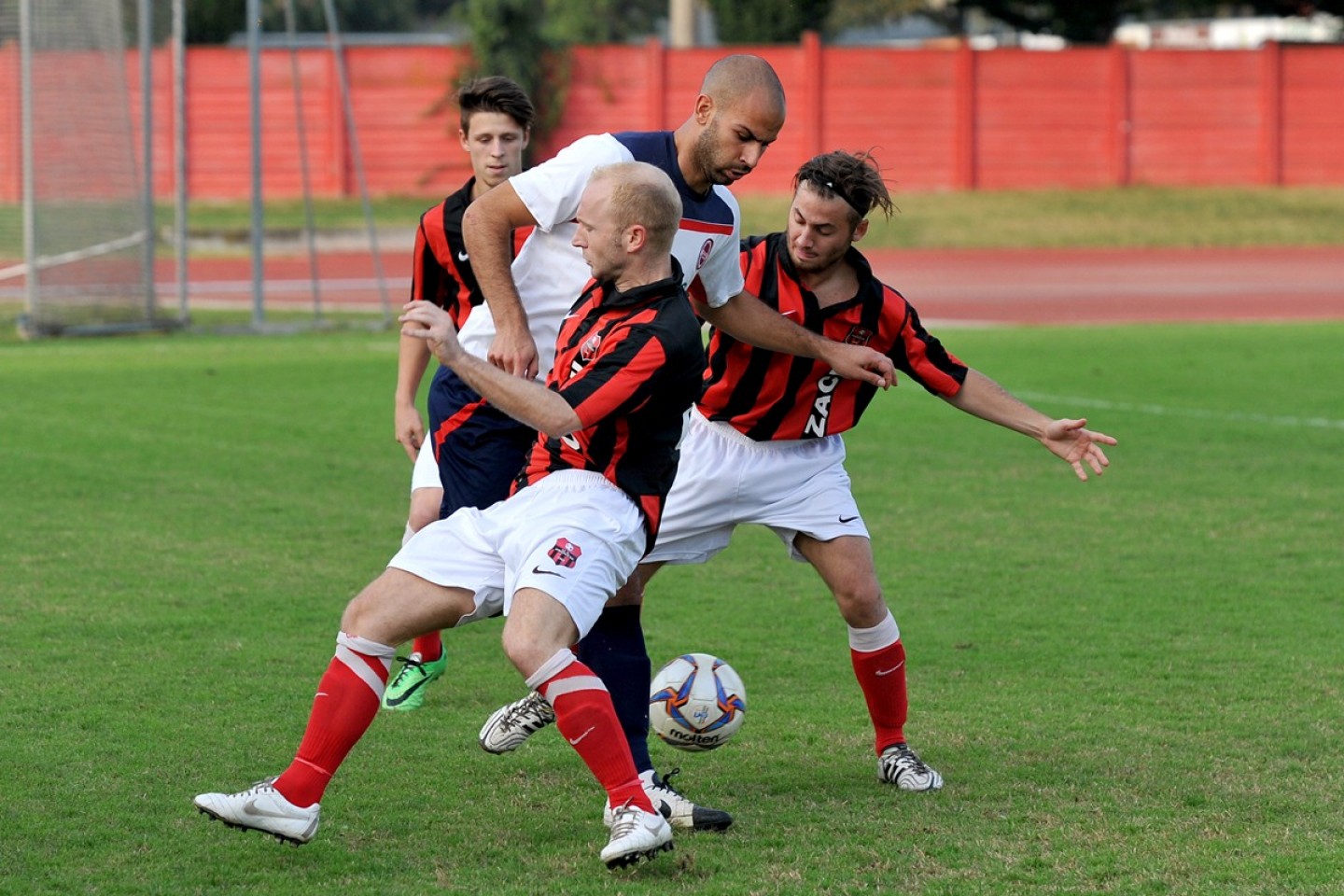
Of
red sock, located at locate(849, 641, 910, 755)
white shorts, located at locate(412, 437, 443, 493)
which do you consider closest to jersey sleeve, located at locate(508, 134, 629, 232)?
white shorts, located at locate(412, 437, 443, 493)

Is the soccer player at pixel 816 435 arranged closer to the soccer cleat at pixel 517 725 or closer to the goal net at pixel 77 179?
the soccer cleat at pixel 517 725

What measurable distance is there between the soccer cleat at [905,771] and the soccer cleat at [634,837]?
3.30ft

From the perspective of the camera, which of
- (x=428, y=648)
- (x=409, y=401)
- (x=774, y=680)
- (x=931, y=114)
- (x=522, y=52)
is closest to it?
(x=428, y=648)

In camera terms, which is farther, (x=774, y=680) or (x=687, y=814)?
(x=774, y=680)

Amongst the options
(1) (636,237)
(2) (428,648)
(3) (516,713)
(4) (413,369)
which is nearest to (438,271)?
(4) (413,369)

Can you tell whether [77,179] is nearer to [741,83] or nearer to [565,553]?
[741,83]

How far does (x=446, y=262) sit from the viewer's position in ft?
18.7

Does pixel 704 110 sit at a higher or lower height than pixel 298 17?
lower

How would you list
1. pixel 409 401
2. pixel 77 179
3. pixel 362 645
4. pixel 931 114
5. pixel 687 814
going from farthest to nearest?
pixel 931 114 < pixel 77 179 < pixel 409 401 < pixel 687 814 < pixel 362 645

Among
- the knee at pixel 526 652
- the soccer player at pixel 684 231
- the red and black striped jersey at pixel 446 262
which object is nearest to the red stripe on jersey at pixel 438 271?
the red and black striped jersey at pixel 446 262

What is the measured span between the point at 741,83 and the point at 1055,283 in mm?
20745

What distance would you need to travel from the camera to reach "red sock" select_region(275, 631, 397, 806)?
404 centimetres

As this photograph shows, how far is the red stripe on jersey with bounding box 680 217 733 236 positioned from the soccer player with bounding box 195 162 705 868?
384 millimetres

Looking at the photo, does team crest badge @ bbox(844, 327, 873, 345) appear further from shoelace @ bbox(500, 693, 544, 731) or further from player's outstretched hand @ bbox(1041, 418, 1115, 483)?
shoelace @ bbox(500, 693, 544, 731)
